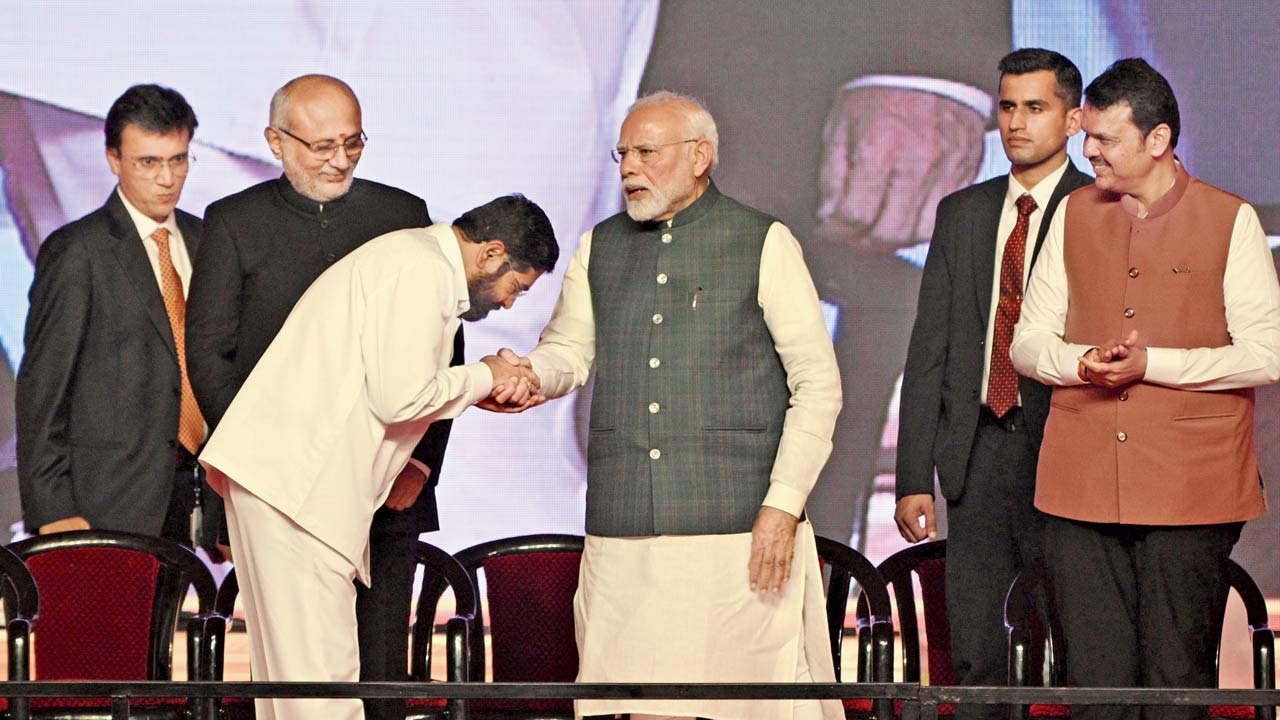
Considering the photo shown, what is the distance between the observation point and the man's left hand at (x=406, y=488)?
321cm

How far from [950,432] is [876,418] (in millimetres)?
1448

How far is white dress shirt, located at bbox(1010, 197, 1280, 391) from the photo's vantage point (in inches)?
115

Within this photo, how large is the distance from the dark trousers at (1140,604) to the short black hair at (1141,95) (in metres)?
0.78

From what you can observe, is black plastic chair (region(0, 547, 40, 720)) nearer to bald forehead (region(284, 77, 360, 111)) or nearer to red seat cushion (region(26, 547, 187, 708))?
red seat cushion (region(26, 547, 187, 708))

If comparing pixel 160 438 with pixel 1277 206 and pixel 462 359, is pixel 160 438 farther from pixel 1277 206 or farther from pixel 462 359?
pixel 1277 206

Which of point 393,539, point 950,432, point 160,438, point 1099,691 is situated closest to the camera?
point 1099,691

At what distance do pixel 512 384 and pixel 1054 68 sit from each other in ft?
4.86

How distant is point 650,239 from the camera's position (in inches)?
124

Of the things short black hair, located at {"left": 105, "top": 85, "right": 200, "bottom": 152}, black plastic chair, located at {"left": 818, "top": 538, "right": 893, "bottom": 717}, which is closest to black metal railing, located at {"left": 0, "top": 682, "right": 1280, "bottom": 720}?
black plastic chair, located at {"left": 818, "top": 538, "right": 893, "bottom": 717}

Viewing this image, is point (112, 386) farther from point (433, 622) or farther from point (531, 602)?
point (433, 622)

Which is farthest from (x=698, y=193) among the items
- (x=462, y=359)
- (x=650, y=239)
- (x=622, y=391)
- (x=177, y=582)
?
(x=177, y=582)

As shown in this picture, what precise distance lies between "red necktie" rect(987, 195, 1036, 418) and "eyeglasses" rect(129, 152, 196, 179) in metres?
2.20

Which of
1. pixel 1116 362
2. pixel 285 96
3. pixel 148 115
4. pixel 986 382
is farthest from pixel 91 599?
pixel 1116 362

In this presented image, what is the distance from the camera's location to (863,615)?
10.0ft
